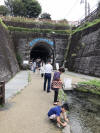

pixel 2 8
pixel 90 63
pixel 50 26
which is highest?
pixel 2 8

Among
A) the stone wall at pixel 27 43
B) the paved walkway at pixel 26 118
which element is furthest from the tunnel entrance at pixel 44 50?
the paved walkway at pixel 26 118

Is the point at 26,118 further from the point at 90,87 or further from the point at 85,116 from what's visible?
the point at 90,87

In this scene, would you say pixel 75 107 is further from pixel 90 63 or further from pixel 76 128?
pixel 90 63

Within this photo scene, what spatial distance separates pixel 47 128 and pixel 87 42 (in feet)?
53.3

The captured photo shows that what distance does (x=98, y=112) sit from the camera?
278 inches

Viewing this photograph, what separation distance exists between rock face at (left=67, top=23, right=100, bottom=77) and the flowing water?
20.9 ft

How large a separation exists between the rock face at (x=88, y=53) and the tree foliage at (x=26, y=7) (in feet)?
99.8

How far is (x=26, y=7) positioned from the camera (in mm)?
49094

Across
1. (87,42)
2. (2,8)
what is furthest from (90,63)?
(2,8)

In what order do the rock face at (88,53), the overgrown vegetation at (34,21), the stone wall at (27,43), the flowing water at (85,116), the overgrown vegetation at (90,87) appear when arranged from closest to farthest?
the flowing water at (85,116), the overgrown vegetation at (90,87), the rock face at (88,53), the stone wall at (27,43), the overgrown vegetation at (34,21)

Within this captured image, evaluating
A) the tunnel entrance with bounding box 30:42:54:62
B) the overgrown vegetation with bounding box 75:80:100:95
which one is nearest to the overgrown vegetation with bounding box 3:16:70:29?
the tunnel entrance with bounding box 30:42:54:62

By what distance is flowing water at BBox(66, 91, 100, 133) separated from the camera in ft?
17.2

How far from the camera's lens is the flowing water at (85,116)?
525cm

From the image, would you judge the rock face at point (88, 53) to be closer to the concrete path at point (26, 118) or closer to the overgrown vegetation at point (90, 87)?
the overgrown vegetation at point (90, 87)
